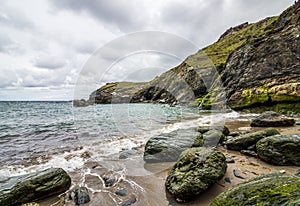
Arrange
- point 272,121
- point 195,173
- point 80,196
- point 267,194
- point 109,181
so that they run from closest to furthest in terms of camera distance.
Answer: point 267,194, point 195,173, point 80,196, point 109,181, point 272,121

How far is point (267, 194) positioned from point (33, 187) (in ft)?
16.3

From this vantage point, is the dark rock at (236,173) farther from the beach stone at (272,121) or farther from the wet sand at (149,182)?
the beach stone at (272,121)

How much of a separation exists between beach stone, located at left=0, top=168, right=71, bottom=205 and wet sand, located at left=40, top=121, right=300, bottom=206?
26 centimetres

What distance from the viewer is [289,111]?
16.0 m

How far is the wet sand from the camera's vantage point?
13.4 ft

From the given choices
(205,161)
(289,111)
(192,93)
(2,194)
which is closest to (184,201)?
(205,161)

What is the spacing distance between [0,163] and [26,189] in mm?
4789

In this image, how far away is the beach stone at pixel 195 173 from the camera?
3.87m

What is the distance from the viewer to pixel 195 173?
13.4ft

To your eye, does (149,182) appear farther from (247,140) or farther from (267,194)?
(247,140)

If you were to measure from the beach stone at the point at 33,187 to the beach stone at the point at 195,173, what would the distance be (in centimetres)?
289

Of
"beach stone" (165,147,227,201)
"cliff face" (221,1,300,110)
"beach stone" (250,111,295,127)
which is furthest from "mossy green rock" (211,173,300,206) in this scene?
"cliff face" (221,1,300,110)

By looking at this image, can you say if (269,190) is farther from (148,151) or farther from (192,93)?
(192,93)

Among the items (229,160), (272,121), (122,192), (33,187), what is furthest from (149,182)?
(272,121)
